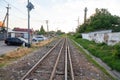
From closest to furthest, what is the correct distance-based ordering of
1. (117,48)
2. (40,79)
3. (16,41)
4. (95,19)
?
(40,79) < (117,48) < (16,41) < (95,19)

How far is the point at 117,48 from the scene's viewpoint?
18562 mm

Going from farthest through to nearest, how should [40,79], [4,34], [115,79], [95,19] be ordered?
[95,19] < [4,34] < [115,79] < [40,79]

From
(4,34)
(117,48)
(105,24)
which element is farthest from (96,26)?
(117,48)

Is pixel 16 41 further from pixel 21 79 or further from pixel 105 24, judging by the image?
pixel 105 24

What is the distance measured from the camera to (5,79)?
36.4ft

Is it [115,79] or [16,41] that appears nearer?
[115,79]

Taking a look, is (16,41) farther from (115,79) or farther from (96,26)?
(96,26)

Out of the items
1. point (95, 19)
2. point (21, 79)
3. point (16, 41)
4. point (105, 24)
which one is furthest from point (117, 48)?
point (95, 19)

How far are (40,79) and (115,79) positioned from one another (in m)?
3.77

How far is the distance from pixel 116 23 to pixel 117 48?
55.6 m

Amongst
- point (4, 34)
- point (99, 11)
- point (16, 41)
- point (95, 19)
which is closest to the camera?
point (16, 41)

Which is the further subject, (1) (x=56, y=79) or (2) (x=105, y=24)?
(2) (x=105, y=24)

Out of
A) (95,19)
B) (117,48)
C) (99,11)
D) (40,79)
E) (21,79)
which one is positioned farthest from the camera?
(99,11)

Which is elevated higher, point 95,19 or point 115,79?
point 95,19
